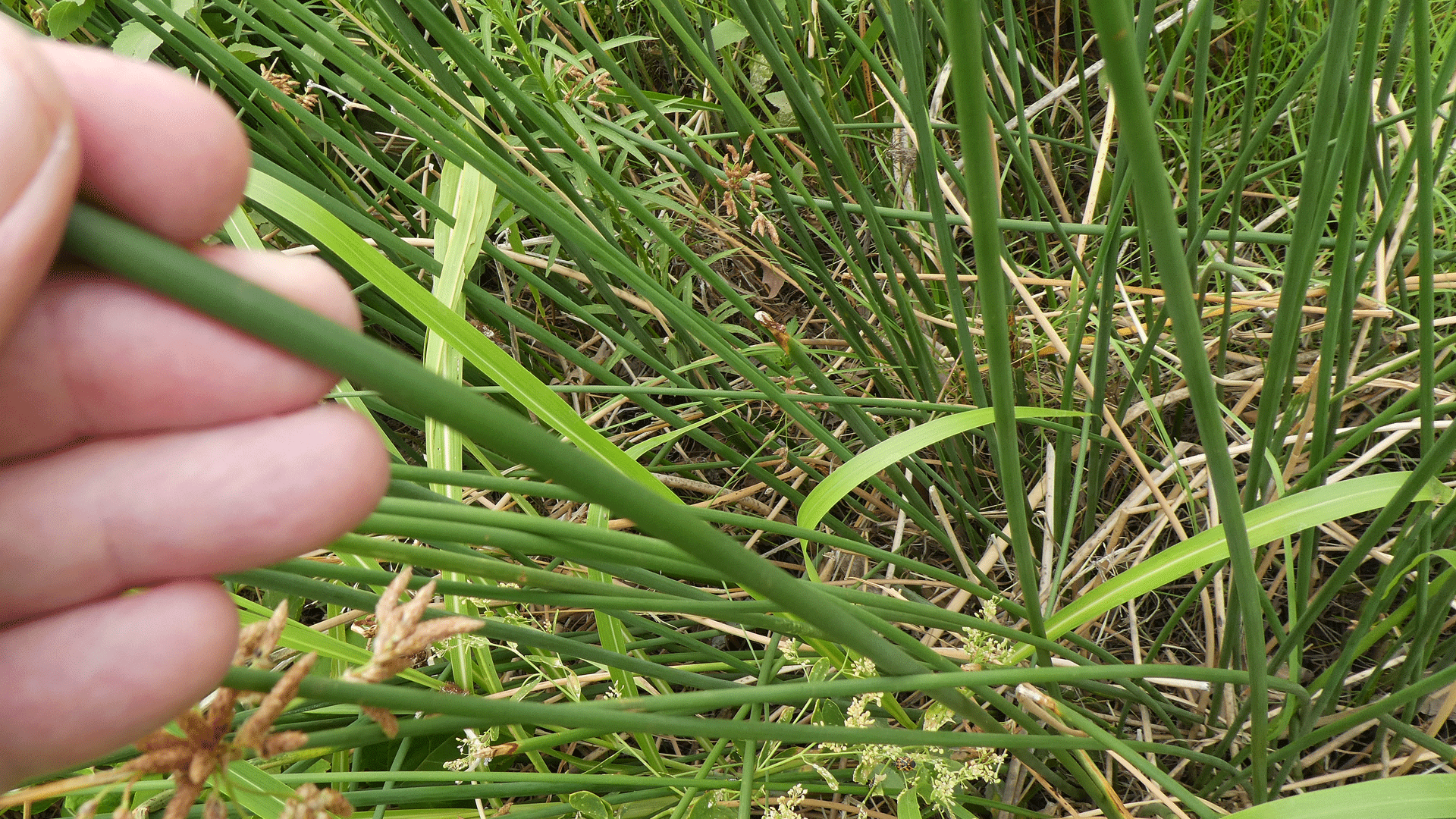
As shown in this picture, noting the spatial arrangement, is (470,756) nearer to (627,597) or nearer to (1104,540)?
(627,597)

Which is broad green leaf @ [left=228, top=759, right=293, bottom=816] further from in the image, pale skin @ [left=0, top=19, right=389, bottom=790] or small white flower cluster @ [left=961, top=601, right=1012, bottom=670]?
small white flower cluster @ [left=961, top=601, right=1012, bottom=670]

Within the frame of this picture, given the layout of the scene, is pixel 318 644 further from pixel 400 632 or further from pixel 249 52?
pixel 249 52

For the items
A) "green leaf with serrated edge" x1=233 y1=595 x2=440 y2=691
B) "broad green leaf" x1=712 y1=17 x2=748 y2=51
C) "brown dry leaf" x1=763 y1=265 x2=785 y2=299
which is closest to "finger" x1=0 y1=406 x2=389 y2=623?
"green leaf with serrated edge" x1=233 y1=595 x2=440 y2=691

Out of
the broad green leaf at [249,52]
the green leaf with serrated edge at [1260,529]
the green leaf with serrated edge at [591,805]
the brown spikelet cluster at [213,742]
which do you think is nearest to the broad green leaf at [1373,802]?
the green leaf with serrated edge at [1260,529]

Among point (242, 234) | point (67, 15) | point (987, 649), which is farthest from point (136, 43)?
point (987, 649)

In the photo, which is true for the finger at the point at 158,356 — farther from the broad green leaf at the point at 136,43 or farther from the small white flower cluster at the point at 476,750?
the broad green leaf at the point at 136,43
